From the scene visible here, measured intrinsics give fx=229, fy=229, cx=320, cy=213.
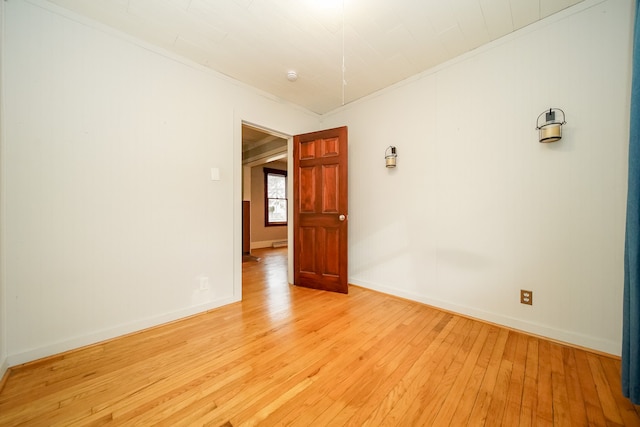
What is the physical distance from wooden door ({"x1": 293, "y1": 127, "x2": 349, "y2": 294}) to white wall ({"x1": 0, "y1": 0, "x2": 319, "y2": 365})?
3.23ft

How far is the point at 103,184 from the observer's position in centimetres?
189

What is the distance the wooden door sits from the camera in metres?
2.96

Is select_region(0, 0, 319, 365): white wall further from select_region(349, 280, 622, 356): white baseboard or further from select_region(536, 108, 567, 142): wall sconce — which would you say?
select_region(536, 108, 567, 142): wall sconce

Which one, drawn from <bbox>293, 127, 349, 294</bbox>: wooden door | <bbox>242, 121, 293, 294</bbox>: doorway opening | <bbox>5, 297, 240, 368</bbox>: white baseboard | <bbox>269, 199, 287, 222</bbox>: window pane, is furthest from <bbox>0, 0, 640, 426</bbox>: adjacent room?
<bbox>269, 199, 287, 222</bbox>: window pane

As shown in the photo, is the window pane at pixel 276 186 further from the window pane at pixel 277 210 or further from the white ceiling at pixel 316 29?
the white ceiling at pixel 316 29

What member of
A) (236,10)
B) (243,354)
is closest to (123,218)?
(243,354)

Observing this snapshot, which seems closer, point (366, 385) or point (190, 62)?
point (366, 385)

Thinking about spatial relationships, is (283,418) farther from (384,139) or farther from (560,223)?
(384,139)

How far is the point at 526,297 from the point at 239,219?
290cm

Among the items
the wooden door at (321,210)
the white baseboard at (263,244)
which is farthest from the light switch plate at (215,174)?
the white baseboard at (263,244)

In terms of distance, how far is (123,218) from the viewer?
197cm

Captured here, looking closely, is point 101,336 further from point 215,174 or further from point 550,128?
point 550,128

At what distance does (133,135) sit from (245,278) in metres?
2.38

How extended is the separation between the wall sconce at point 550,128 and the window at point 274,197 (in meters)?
6.03
